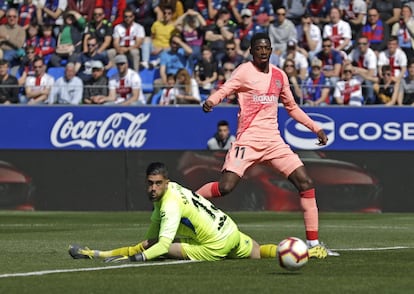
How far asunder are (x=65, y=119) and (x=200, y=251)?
14.3m

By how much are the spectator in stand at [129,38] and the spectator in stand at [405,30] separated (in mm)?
5785

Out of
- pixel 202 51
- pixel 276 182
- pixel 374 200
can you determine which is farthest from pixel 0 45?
pixel 374 200

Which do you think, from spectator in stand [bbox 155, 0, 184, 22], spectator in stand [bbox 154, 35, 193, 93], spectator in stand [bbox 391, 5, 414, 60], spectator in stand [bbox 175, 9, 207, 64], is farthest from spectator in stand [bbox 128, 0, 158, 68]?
spectator in stand [bbox 391, 5, 414, 60]

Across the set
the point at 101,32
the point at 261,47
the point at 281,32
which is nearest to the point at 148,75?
the point at 101,32

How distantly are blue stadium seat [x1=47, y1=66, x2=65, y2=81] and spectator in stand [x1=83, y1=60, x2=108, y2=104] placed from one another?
90 cm

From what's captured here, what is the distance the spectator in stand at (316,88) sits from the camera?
2566 cm

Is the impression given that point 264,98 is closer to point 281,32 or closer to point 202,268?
point 202,268

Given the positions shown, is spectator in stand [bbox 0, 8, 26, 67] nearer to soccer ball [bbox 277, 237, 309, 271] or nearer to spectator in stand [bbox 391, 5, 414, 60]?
spectator in stand [bbox 391, 5, 414, 60]

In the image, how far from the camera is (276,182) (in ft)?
81.9

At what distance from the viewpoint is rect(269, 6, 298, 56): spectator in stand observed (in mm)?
27516

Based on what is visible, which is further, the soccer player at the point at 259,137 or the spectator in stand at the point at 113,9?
the spectator in stand at the point at 113,9

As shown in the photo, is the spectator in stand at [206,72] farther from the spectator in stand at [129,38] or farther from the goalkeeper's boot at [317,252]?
the goalkeeper's boot at [317,252]

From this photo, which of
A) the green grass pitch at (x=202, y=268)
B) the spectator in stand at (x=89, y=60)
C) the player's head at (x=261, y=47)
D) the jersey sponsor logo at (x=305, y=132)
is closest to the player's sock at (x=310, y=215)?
the green grass pitch at (x=202, y=268)

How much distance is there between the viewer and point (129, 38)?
28.1m
